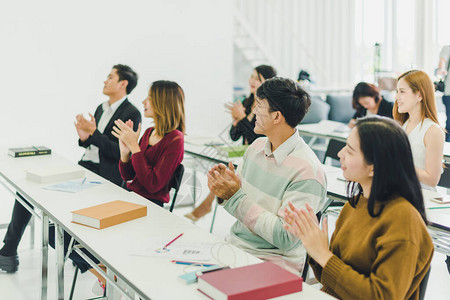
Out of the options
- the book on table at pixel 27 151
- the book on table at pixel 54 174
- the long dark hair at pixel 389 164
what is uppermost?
the long dark hair at pixel 389 164

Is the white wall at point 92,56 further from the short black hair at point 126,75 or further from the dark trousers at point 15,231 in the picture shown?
the dark trousers at point 15,231

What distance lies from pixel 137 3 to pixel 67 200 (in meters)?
3.85

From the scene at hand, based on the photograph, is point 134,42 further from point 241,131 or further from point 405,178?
point 405,178

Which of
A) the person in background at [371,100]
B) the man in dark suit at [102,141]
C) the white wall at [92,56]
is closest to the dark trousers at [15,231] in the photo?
the man in dark suit at [102,141]

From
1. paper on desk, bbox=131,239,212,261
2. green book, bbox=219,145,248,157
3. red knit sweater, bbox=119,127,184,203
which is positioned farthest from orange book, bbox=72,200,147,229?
green book, bbox=219,145,248,157

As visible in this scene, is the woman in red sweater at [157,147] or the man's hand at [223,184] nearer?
the man's hand at [223,184]

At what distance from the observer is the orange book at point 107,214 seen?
1989mm

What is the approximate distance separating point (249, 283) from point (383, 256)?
0.36 metres

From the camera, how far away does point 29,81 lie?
512 centimetres

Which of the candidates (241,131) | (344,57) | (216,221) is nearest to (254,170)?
(241,131)

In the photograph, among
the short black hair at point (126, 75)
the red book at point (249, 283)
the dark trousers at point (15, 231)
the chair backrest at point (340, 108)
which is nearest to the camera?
the red book at point (249, 283)

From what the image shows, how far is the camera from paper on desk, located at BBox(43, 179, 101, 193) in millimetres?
2568

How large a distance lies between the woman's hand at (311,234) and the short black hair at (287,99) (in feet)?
1.77

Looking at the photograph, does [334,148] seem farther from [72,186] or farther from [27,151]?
[27,151]
